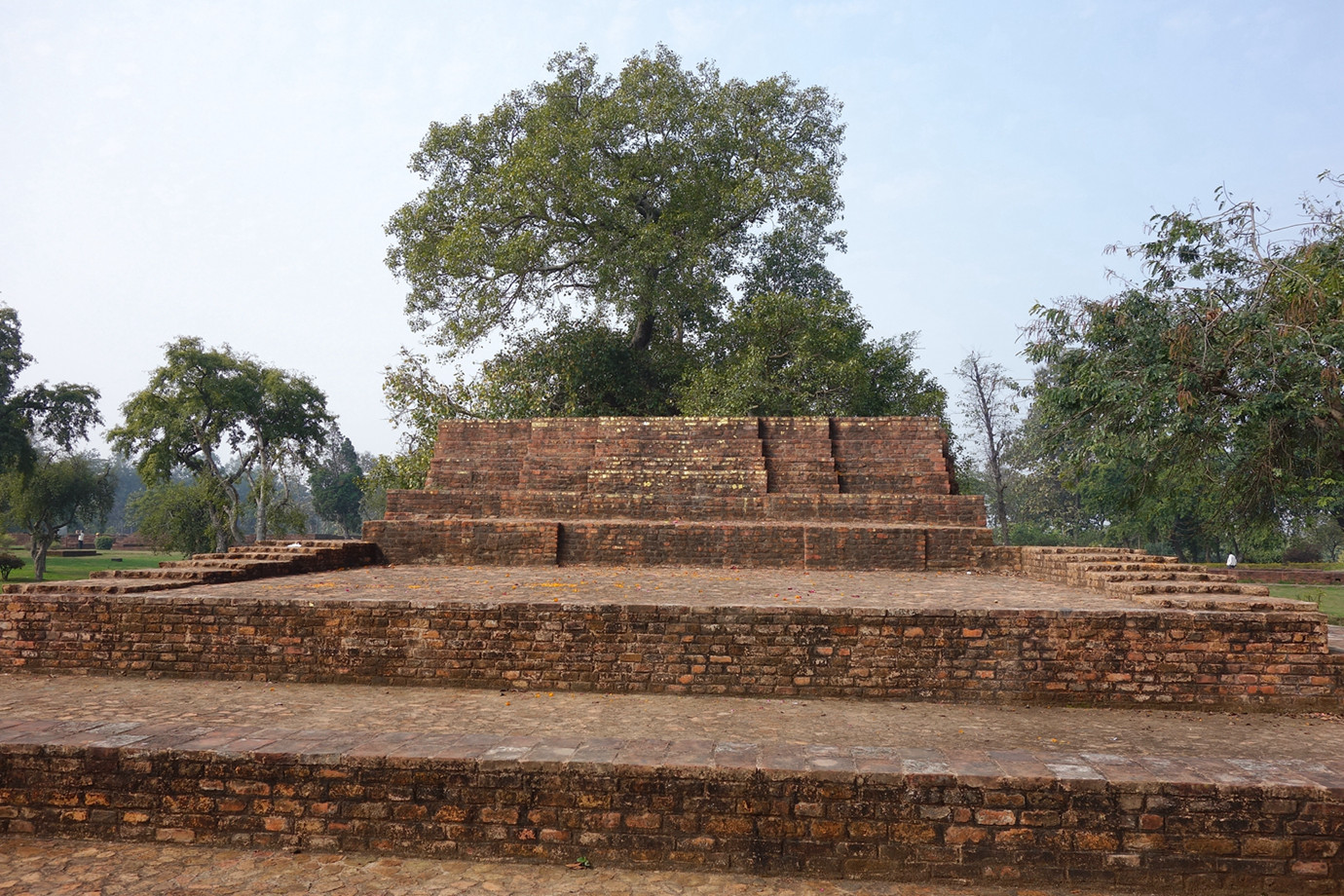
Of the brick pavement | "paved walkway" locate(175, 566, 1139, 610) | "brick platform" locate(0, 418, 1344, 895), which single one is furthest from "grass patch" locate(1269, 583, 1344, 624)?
the brick pavement

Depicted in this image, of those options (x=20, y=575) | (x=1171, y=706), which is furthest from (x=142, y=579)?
(x=20, y=575)

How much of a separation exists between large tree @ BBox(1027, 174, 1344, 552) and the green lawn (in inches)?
807

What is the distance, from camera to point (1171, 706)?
4.53 meters

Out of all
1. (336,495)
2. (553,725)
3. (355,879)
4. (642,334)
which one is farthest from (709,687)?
(336,495)

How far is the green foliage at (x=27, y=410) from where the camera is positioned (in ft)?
66.8

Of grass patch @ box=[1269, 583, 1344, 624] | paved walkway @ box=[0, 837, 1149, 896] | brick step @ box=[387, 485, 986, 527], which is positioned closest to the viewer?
paved walkway @ box=[0, 837, 1149, 896]

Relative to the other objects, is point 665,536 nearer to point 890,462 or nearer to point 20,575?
point 890,462

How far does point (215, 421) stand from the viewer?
2227 centimetres

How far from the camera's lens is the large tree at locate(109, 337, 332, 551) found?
2136cm

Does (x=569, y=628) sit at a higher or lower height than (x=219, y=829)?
higher

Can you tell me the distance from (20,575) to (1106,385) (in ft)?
86.6

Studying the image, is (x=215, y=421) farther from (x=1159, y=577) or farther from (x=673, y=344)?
(x=1159, y=577)

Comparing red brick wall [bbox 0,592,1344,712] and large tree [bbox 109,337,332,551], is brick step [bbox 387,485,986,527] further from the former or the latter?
large tree [bbox 109,337,332,551]

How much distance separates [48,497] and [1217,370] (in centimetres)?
2753
